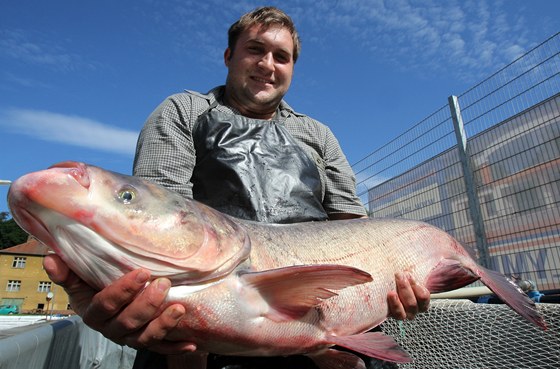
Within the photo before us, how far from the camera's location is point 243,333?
1.58 m

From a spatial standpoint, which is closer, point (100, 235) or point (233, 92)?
point (100, 235)

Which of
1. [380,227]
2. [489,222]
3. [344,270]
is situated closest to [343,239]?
[380,227]

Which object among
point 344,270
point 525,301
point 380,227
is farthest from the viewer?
point 525,301

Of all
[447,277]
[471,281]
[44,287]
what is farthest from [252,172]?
[44,287]

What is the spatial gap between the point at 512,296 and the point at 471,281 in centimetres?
34

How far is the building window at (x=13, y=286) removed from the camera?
53881 millimetres

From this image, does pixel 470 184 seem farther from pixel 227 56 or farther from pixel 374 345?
pixel 374 345

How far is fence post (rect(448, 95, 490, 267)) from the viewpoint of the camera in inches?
201

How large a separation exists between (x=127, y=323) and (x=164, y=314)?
0.16 metres

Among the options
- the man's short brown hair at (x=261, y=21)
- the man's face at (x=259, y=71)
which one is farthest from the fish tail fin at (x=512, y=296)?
the man's short brown hair at (x=261, y=21)

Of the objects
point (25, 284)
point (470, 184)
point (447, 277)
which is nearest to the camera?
point (447, 277)

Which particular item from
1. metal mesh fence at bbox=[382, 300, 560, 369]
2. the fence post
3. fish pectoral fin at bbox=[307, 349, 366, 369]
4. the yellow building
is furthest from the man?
the yellow building

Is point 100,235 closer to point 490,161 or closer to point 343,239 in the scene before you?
point 343,239

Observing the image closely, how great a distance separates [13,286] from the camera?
178 feet
